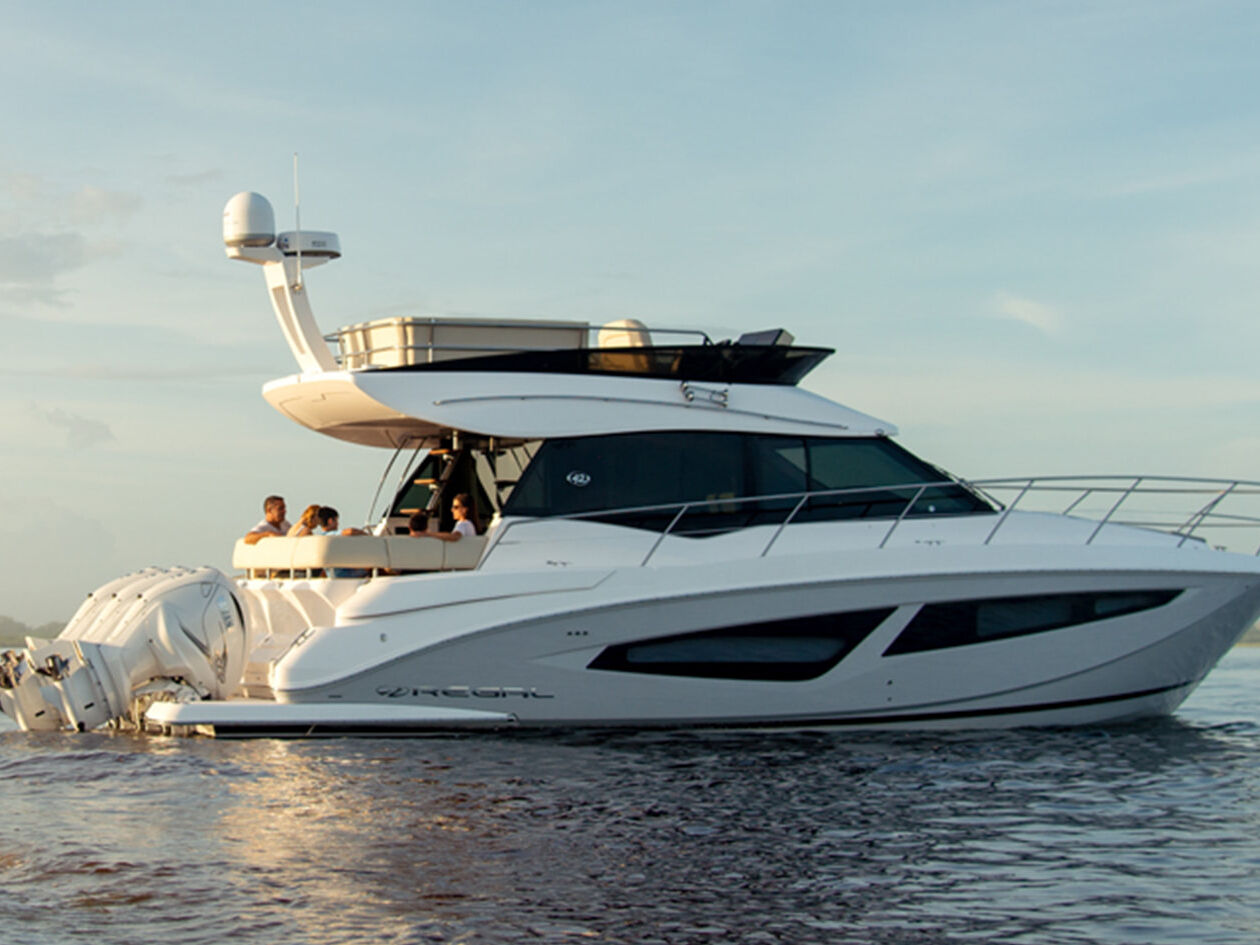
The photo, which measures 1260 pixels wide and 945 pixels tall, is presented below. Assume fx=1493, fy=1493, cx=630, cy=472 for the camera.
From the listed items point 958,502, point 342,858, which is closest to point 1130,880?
point 342,858

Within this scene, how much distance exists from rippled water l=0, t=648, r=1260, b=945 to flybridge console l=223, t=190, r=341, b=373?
352 cm

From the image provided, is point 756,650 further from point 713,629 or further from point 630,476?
point 630,476

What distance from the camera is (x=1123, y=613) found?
428 inches

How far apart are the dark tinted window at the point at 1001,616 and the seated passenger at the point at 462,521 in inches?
128

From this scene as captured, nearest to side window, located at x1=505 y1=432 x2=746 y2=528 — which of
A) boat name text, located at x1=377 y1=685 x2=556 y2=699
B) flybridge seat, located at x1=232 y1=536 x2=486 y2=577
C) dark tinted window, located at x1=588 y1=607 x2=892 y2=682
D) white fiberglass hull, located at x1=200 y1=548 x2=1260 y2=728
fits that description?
flybridge seat, located at x1=232 y1=536 x2=486 y2=577

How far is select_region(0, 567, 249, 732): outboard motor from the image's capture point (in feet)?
34.5

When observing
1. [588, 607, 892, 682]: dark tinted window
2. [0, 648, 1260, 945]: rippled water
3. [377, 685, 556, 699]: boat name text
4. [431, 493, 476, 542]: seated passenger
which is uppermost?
[431, 493, 476, 542]: seated passenger

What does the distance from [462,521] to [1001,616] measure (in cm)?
405

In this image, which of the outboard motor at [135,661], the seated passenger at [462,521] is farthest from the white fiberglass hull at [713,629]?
the seated passenger at [462,521]

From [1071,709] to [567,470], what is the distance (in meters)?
4.13

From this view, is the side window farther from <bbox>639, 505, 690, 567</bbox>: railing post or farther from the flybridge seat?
the flybridge seat

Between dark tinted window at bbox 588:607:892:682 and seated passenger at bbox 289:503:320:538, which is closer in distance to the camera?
dark tinted window at bbox 588:607:892:682

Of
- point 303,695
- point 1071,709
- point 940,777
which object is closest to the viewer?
point 940,777

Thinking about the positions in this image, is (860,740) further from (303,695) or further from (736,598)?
(303,695)
